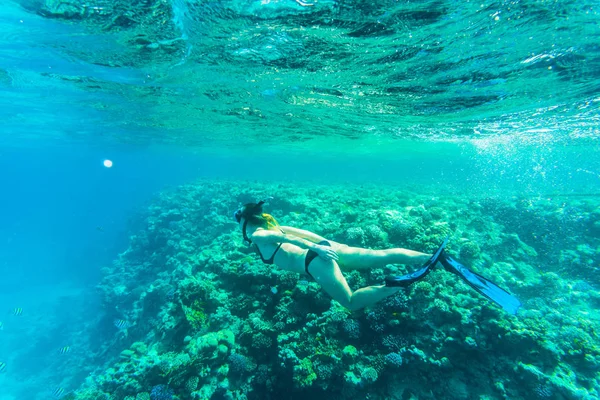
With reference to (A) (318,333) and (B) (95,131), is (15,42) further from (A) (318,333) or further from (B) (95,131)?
(B) (95,131)

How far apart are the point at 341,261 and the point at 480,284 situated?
2512 millimetres

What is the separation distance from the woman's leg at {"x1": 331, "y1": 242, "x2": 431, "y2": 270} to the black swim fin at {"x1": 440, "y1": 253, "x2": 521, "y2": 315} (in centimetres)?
35

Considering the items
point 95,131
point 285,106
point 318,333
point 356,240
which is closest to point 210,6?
point 356,240

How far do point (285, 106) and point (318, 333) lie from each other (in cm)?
1423

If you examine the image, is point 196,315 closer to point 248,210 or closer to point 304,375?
point 304,375

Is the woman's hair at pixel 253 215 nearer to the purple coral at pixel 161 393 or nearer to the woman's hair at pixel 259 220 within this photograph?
the woman's hair at pixel 259 220

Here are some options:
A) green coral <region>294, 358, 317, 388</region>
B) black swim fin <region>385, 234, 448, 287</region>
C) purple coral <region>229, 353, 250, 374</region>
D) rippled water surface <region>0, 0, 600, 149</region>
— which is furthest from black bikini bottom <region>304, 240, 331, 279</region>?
rippled water surface <region>0, 0, 600, 149</region>

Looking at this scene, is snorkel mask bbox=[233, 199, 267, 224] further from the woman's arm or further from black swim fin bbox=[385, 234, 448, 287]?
black swim fin bbox=[385, 234, 448, 287]

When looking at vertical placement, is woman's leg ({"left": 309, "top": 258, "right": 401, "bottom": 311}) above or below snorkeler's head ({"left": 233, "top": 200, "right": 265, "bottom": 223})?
below

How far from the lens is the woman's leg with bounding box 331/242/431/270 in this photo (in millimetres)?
4734

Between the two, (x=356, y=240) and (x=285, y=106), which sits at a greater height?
A: (x=285, y=106)

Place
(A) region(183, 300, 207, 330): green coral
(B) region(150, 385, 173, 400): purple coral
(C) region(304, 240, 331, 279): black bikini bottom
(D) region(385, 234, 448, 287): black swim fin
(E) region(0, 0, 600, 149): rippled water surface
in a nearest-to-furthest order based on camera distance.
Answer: (D) region(385, 234, 448, 287): black swim fin < (C) region(304, 240, 331, 279): black bikini bottom < (B) region(150, 385, 173, 400): purple coral < (E) region(0, 0, 600, 149): rippled water surface < (A) region(183, 300, 207, 330): green coral

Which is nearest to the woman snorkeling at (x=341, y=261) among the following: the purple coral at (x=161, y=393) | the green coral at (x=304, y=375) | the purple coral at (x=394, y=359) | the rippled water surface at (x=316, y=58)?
the purple coral at (x=394, y=359)

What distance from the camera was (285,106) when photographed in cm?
1647
